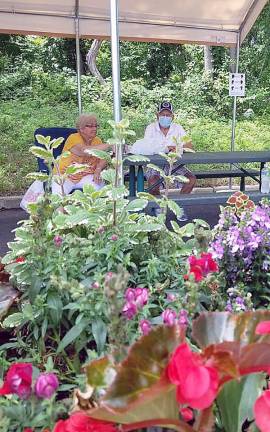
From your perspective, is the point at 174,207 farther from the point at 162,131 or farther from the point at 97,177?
the point at 162,131

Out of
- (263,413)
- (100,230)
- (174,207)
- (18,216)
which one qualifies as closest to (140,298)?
(263,413)

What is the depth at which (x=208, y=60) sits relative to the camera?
14195mm

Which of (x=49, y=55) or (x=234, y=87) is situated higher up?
(x=49, y=55)

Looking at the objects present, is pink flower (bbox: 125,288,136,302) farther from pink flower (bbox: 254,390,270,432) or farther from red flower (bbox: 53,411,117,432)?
pink flower (bbox: 254,390,270,432)

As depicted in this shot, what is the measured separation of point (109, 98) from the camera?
12.4 meters

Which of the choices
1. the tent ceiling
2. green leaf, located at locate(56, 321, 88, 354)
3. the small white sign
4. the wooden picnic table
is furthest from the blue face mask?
green leaf, located at locate(56, 321, 88, 354)

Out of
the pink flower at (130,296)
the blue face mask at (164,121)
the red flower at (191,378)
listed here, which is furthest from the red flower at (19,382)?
the blue face mask at (164,121)

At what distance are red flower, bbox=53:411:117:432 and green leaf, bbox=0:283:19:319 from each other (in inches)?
30.6

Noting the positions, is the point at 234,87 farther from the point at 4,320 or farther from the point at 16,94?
the point at 16,94

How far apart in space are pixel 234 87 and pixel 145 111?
5706 mm

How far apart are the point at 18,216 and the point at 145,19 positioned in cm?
271

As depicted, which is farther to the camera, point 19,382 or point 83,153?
point 83,153

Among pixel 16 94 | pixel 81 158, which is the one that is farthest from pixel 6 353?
pixel 16 94

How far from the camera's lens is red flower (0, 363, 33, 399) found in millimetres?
887
